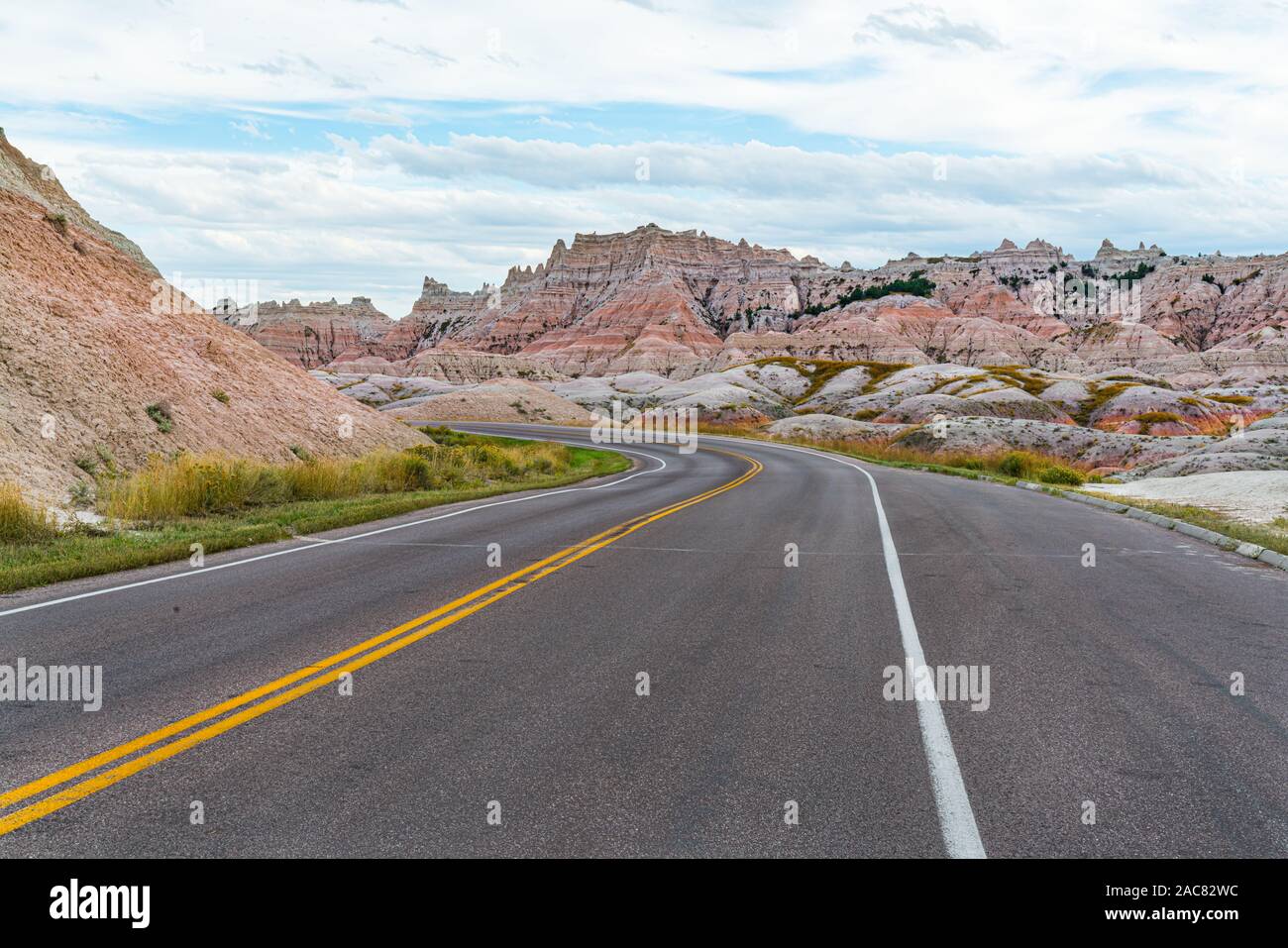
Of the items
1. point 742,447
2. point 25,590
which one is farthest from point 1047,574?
point 742,447

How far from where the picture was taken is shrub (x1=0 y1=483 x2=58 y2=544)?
1194cm

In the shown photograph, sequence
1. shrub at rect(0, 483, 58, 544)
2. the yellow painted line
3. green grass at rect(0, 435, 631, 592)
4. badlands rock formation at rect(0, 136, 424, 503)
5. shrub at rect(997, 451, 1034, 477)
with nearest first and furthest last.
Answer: the yellow painted line
green grass at rect(0, 435, 631, 592)
shrub at rect(0, 483, 58, 544)
badlands rock formation at rect(0, 136, 424, 503)
shrub at rect(997, 451, 1034, 477)

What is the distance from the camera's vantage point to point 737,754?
491 cm

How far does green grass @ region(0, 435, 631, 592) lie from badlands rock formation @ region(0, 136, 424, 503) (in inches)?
57.2

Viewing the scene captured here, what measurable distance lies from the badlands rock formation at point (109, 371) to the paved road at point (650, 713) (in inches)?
340

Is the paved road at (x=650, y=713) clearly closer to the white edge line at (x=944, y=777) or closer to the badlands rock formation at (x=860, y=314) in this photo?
the white edge line at (x=944, y=777)

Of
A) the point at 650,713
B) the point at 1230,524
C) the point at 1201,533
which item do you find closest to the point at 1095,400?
the point at 1230,524

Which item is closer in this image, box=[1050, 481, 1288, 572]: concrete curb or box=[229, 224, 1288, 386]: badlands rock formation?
box=[1050, 481, 1288, 572]: concrete curb

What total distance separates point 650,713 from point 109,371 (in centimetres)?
1924

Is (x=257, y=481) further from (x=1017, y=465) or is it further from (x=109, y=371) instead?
(x=1017, y=465)

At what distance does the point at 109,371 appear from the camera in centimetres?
2020

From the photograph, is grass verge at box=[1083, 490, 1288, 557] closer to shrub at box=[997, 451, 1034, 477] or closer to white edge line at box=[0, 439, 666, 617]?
shrub at box=[997, 451, 1034, 477]
